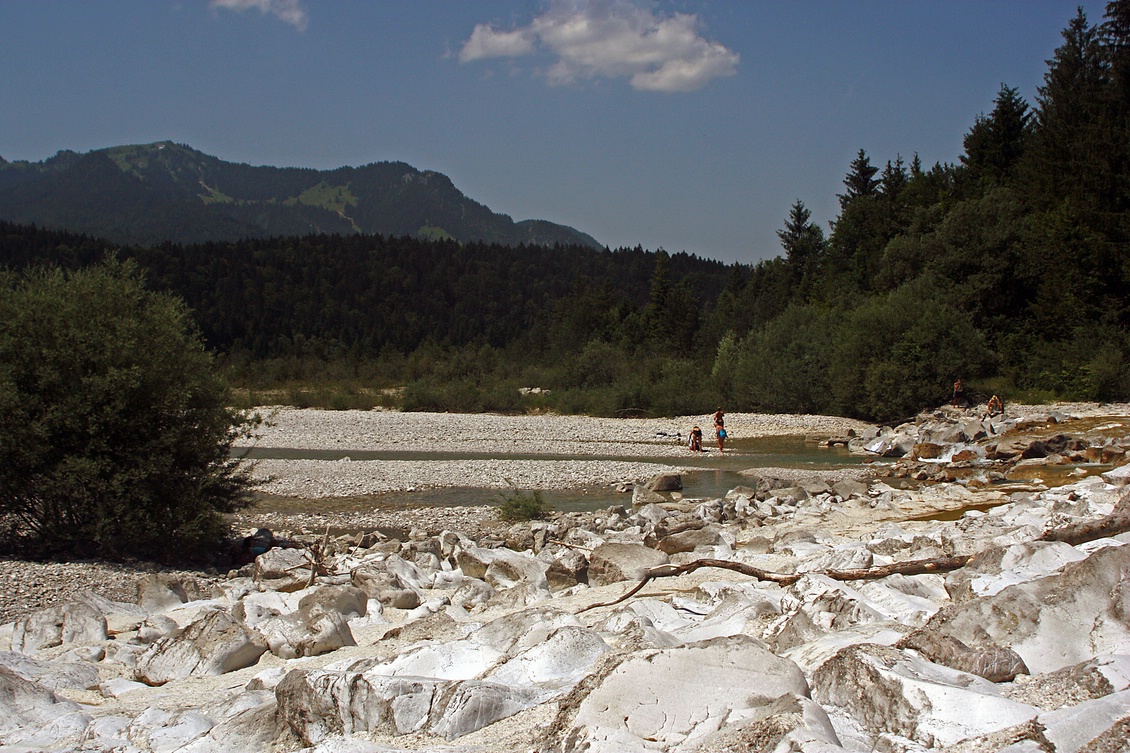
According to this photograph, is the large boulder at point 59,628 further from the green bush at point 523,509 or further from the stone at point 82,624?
the green bush at point 523,509

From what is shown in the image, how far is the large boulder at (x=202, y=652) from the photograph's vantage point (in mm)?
6348

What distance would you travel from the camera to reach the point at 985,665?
4.45m

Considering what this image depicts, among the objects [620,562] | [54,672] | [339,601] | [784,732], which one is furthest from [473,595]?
[784,732]

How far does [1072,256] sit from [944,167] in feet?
76.7

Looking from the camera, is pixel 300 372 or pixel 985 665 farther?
pixel 300 372

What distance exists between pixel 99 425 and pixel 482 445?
22.8 meters

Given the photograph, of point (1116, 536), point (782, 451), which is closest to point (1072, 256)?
point (782, 451)

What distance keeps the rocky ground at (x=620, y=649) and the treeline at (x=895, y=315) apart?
68.4 ft

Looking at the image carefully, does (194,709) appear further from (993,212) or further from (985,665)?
(993,212)

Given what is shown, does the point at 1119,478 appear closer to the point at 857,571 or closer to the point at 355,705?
the point at 857,571

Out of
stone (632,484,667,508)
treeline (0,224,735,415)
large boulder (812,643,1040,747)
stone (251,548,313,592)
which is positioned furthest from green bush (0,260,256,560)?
treeline (0,224,735,415)

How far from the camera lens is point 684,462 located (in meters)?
27.9

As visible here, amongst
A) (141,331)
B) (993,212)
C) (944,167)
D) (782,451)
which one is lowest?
(782,451)

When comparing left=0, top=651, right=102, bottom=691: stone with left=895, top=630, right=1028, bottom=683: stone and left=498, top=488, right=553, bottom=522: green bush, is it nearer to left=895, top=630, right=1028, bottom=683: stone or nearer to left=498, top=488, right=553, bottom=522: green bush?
left=895, top=630, right=1028, bottom=683: stone
